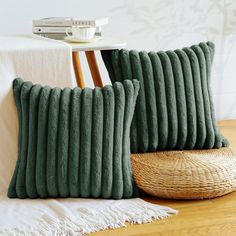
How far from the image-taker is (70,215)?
6.31 feet

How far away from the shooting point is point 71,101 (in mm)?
2062

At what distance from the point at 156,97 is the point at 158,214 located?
524 millimetres

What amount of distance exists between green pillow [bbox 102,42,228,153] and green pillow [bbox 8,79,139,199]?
0.21 metres

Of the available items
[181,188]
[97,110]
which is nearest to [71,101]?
[97,110]

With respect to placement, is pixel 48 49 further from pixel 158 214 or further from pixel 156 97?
pixel 158 214

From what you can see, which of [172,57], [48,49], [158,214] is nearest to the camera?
[158,214]

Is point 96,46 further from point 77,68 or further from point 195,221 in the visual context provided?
point 195,221

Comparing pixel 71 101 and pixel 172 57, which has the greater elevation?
pixel 172 57

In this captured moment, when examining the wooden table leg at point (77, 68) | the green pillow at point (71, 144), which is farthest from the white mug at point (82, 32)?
the green pillow at point (71, 144)

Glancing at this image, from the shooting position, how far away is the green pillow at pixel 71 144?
2.03 metres

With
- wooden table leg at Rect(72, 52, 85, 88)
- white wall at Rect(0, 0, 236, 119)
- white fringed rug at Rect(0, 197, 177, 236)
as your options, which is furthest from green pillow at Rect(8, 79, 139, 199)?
white wall at Rect(0, 0, 236, 119)

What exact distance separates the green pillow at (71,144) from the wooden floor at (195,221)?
203mm

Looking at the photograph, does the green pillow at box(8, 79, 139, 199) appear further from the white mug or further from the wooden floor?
the white mug

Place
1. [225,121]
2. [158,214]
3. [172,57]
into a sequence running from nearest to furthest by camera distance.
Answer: [158,214], [172,57], [225,121]
